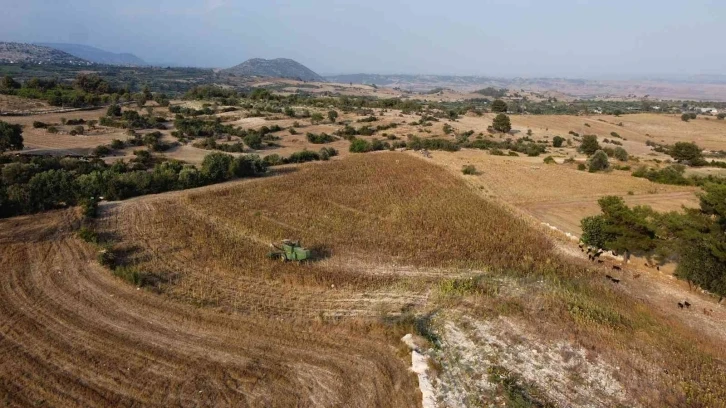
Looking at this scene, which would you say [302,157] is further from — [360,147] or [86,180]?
[86,180]

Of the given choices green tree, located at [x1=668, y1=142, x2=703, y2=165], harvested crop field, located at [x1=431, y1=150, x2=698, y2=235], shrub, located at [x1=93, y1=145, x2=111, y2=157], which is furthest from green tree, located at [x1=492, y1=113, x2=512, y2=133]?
shrub, located at [x1=93, y1=145, x2=111, y2=157]

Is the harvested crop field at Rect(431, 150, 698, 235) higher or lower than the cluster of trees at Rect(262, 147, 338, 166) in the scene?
lower

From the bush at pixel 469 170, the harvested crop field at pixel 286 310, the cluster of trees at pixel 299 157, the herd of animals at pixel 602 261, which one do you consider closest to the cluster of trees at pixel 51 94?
the cluster of trees at pixel 299 157

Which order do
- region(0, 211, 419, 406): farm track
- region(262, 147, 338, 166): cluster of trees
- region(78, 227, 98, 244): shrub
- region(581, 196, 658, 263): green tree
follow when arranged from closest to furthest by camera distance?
region(0, 211, 419, 406): farm track
region(78, 227, 98, 244): shrub
region(581, 196, 658, 263): green tree
region(262, 147, 338, 166): cluster of trees

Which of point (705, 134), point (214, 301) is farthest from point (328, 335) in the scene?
point (705, 134)

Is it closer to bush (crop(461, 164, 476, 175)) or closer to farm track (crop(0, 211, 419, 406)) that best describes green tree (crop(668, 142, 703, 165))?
bush (crop(461, 164, 476, 175))

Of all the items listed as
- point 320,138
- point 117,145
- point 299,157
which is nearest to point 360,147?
point 320,138
